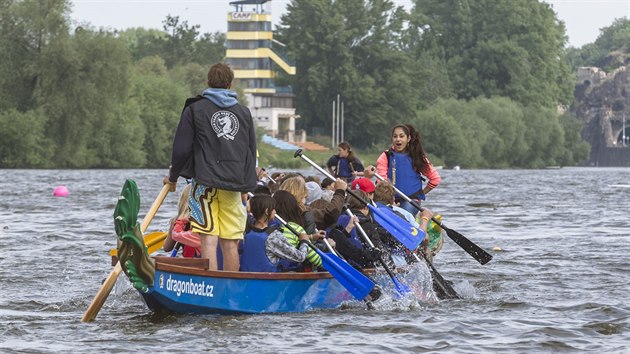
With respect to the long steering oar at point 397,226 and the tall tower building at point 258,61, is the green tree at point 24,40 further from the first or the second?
the long steering oar at point 397,226

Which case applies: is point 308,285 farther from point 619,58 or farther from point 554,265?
point 619,58

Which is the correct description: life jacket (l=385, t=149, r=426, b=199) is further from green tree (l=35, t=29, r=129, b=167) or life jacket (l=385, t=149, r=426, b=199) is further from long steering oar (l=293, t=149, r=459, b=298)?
green tree (l=35, t=29, r=129, b=167)

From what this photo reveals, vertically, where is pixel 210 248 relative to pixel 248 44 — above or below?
below

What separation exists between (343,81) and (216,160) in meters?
98.3

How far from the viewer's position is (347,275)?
1218 cm

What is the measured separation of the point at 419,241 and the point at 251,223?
211 cm

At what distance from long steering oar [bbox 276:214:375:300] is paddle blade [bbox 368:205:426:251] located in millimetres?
945

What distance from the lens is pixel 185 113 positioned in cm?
1131

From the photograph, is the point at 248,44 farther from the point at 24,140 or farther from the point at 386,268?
the point at 386,268

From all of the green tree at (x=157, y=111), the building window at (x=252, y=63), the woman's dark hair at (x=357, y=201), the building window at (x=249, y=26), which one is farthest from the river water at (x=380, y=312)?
the building window at (x=249, y=26)

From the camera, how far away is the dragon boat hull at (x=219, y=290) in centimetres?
1121

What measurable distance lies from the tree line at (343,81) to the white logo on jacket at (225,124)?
56.5 metres

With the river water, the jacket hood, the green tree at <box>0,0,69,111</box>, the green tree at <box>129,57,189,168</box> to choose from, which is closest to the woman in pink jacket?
the river water

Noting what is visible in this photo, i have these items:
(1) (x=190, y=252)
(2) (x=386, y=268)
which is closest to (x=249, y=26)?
(2) (x=386, y=268)
